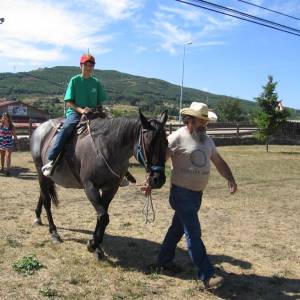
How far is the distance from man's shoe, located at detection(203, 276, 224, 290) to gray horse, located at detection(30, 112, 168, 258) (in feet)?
3.77

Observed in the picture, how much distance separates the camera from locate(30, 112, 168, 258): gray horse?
517cm

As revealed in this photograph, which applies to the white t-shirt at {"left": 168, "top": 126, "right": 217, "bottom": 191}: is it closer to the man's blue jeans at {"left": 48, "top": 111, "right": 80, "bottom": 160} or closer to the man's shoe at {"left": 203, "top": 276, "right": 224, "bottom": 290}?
the man's shoe at {"left": 203, "top": 276, "right": 224, "bottom": 290}

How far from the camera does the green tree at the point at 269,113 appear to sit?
1095 inches

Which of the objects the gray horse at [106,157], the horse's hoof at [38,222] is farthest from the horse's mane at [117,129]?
the horse's hoof at [38,222]

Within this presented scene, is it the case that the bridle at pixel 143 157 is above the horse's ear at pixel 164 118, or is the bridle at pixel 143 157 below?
below

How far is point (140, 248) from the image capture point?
22.2 feet

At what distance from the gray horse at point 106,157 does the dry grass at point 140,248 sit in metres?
0.49

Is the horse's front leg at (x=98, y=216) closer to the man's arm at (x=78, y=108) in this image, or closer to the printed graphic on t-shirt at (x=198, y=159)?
the man's arm at (x=78, y=108)

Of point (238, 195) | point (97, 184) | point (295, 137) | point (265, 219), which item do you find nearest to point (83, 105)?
point (97, 184)

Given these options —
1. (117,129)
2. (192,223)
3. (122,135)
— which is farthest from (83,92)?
(192,223)

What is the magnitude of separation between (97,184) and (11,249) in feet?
5.06

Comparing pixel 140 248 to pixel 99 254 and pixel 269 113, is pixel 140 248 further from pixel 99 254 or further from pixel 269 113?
pixel 269 113

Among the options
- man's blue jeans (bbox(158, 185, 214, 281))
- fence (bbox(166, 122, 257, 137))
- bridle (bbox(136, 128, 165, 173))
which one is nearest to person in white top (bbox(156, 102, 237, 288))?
man's blue jeans (bbox(158, 185, 214, 281))

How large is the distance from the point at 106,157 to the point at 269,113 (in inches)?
926
